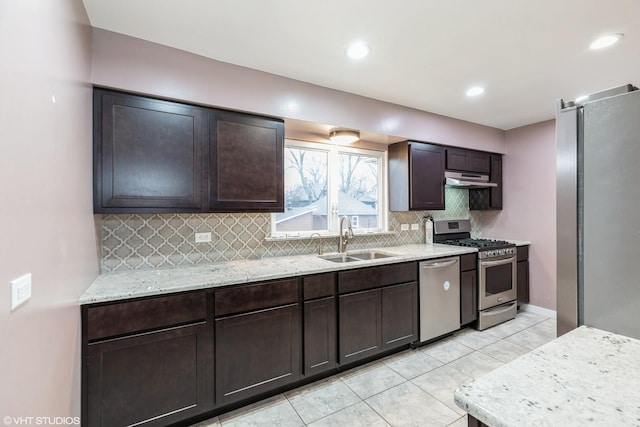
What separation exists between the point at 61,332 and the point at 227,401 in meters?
1.14

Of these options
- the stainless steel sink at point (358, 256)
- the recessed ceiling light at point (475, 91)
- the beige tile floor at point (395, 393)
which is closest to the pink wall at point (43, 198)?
the beige tile floor at point (395, 393)

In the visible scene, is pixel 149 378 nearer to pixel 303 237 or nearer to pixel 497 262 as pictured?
pixel 303 237

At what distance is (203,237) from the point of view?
2477 millimetres

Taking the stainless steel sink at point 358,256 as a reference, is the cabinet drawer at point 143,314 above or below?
below

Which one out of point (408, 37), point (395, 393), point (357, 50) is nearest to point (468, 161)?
point (408, 37)

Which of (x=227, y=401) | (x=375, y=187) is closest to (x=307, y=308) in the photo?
(x=227, y=401)

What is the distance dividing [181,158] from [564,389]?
7.53 ft

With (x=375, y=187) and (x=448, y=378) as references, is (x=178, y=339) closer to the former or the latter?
(x=448, y=378)

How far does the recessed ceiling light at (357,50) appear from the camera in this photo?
6.64 ft

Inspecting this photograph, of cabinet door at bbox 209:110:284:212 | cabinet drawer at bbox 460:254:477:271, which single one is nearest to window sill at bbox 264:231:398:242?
cabinet door at bbox 209:110:284:212

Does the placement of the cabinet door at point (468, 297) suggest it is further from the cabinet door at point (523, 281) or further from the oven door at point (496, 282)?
the cabinet door at point (523, 281)

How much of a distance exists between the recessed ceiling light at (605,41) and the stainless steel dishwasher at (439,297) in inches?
81.7

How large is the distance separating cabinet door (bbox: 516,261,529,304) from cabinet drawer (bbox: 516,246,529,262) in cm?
5

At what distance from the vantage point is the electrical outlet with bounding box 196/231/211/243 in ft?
8.05
